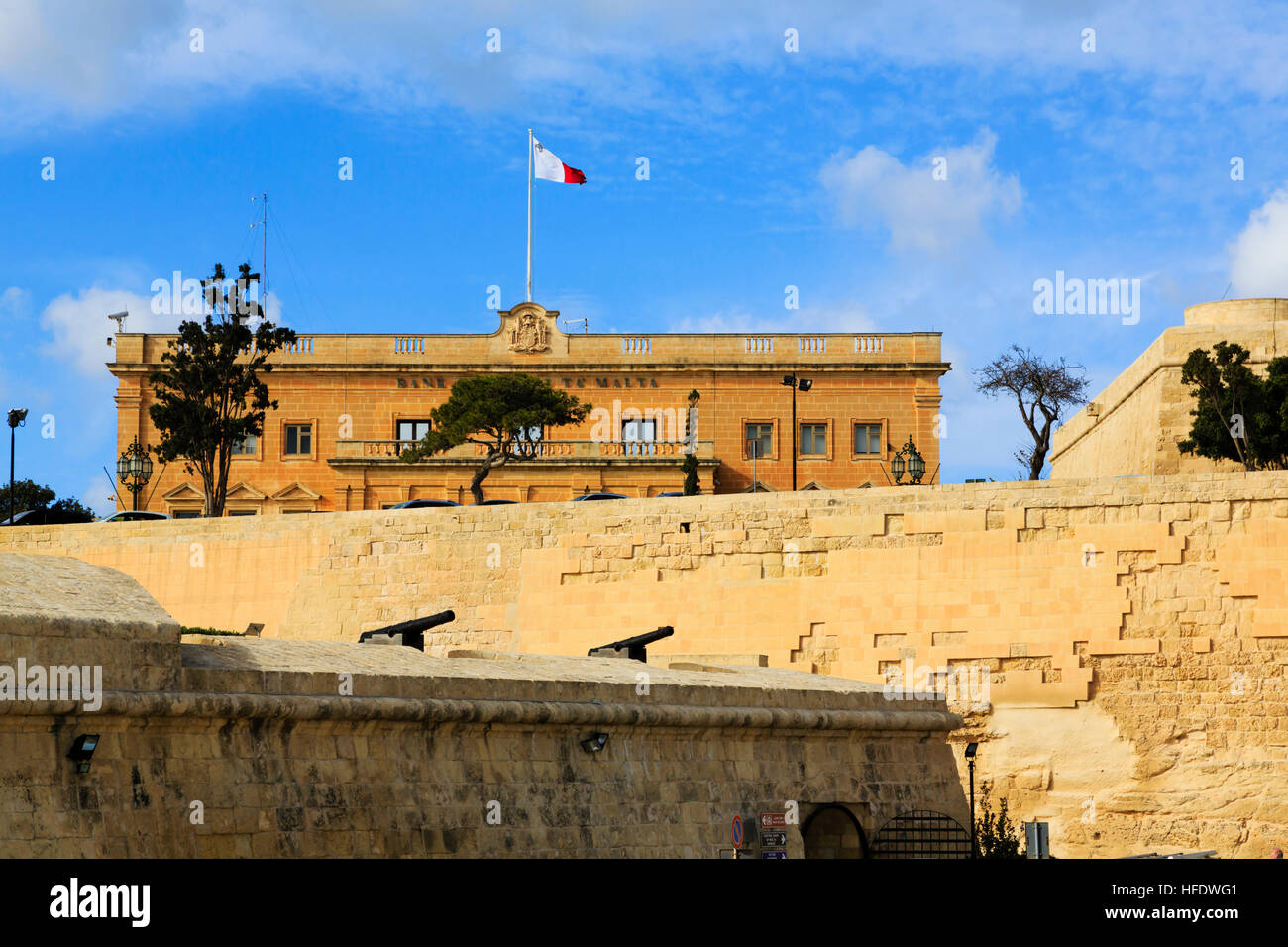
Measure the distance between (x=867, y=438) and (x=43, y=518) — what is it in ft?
72.3

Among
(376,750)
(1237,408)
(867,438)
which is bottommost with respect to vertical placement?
(376,750)

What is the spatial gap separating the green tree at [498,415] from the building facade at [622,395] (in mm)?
3251

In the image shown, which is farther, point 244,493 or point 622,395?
point 622,395

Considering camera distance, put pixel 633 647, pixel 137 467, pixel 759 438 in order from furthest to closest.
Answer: pixel 759 438 → pixel 137 467 → pixel 633 647

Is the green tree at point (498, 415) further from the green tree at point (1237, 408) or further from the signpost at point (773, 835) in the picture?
the signpost at point (773, 835)

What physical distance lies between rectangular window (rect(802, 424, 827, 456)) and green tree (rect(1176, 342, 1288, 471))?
1662 centimetres

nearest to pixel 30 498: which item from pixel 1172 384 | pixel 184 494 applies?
pixel 184 494

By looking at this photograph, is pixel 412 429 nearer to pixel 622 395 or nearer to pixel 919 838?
pixel 622 395

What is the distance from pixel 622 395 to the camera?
154ft

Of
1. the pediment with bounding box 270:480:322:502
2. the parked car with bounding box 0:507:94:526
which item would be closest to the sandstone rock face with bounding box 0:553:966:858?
the parked car with bounding box 0:507:94:526

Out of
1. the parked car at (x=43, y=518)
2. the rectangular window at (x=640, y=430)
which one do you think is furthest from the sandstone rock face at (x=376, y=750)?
the rectangular window at (x=640, y=430)

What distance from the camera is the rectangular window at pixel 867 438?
46.7 meters

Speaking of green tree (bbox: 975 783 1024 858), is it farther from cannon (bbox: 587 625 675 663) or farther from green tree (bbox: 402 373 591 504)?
green tree (bbox: 402 373 591 504)

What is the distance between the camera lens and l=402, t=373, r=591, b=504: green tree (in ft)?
137
